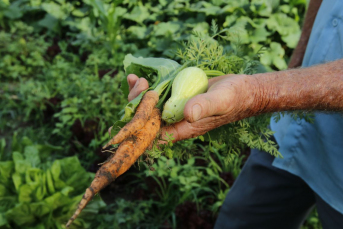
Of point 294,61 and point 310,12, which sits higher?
point 310,12

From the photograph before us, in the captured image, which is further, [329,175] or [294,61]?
[294,61]

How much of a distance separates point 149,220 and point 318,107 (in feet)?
6.49

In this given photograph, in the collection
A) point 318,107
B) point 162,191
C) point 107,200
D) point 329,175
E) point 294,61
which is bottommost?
point 107,200

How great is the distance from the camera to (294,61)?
222 centimetres

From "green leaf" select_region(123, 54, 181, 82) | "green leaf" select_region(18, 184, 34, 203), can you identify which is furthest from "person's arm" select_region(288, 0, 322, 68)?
"green leaf" select_region(18, 184, 34, 203)

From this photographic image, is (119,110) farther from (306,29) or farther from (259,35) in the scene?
(306,29)

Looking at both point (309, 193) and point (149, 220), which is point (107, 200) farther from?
point (309, 193)

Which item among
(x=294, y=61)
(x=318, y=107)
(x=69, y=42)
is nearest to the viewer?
(x=318, y=107)

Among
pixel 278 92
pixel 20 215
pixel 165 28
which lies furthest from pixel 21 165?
pixel 165 28

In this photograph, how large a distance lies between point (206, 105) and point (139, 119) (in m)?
0.30

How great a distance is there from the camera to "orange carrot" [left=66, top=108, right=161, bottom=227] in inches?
51.3

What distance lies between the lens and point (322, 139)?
1.73m

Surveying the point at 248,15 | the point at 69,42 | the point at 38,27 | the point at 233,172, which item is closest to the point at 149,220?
the point at 233,172

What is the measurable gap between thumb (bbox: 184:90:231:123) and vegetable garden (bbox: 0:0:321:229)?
0.23 metres
